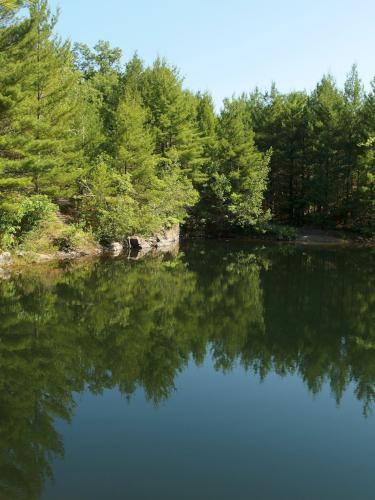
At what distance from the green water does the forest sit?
26.8 feet

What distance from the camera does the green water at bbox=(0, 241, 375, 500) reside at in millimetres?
6152

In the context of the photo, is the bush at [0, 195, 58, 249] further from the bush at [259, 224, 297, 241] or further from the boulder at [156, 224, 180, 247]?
the bush at [259, 224, 297, 241]

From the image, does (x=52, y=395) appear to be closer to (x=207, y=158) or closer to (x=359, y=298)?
(x=359, y=298)

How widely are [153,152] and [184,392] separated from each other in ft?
109

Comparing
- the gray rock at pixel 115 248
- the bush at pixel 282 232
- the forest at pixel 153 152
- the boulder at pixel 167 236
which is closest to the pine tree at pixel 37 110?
the forest at pixel 153 152

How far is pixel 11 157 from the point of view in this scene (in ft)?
76.4

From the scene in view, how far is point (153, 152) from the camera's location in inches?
1592

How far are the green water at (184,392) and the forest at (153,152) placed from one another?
8.17 metres

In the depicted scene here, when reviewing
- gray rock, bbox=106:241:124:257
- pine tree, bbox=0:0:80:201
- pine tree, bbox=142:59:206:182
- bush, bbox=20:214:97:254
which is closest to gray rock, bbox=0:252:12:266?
bush, bbox=20:214:97:254

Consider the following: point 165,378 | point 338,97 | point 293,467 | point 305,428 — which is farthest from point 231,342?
point 338,97

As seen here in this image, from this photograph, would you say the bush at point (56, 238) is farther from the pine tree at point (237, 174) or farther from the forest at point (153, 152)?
the pine tree at point (237, 174)

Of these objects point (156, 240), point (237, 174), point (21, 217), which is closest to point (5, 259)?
point (21, 217)

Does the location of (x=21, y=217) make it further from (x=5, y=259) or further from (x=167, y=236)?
(x=167, y=236)

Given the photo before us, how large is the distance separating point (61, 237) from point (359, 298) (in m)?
17.5
